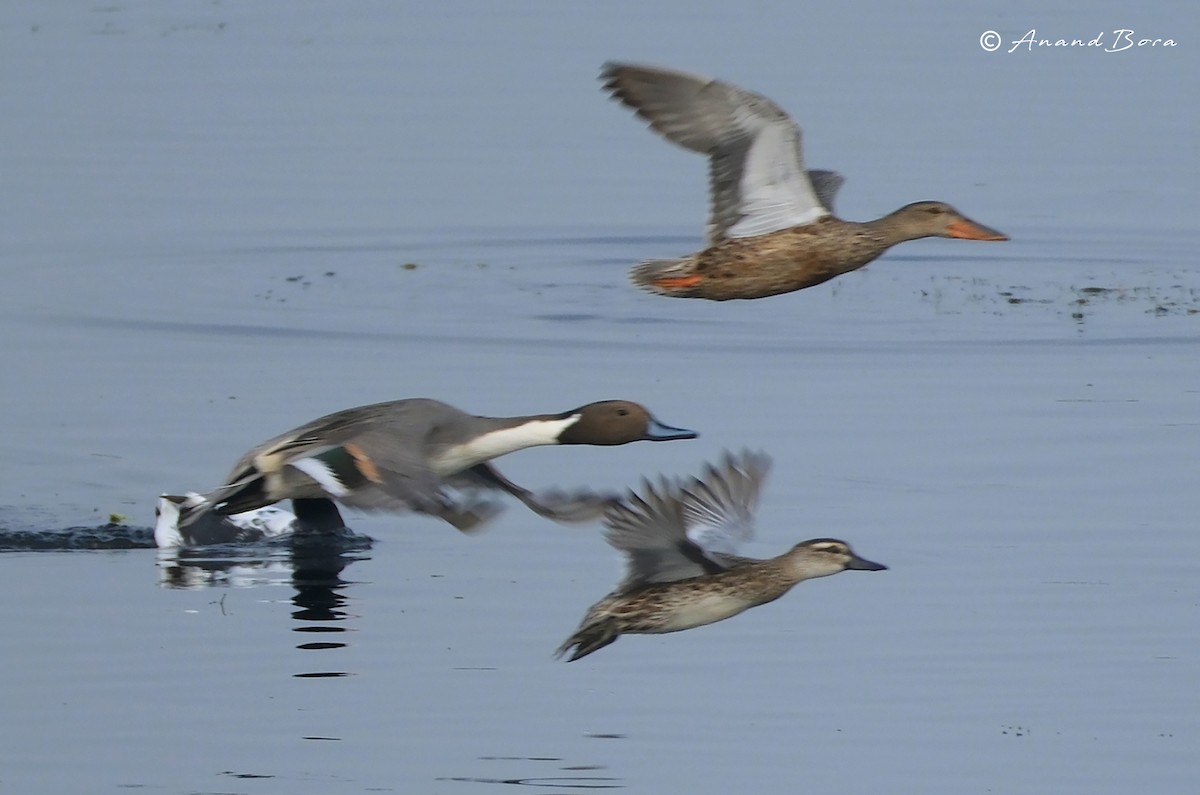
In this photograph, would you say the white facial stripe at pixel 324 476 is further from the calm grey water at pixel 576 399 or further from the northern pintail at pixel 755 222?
the northern pintail at pixel 755 222

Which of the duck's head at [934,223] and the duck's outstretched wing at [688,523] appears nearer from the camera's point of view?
the duck's outstretched wing at [688,523]

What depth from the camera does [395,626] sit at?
1063cm

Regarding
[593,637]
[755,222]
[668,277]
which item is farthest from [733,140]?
[593,637]

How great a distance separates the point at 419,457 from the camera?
974 cm

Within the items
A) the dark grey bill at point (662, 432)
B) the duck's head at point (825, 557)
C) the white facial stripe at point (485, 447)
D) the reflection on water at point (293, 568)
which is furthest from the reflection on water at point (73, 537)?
the duck's head at point (825, 557)

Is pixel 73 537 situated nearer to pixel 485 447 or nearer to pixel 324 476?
pixel 485 447

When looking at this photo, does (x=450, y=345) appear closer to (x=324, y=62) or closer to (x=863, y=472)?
(x=863, y=472)

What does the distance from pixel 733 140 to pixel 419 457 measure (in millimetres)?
2409

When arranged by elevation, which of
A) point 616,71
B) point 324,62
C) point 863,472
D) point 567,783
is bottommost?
point 567,783

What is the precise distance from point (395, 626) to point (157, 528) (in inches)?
68.9

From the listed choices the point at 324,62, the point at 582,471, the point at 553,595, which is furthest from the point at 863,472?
the point at 324,62

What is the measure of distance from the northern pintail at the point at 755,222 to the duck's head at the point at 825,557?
1.60 metres

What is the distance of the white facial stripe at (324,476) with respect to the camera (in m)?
9.39

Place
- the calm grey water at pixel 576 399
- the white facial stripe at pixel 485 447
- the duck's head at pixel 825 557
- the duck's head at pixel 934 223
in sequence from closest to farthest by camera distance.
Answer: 1. the calm grey water at pixel 576 399
2. the white facial stripe at pixel 485 447
3. the duck's head at pixel 825 557
4. the duck's head at pixel 934 223
